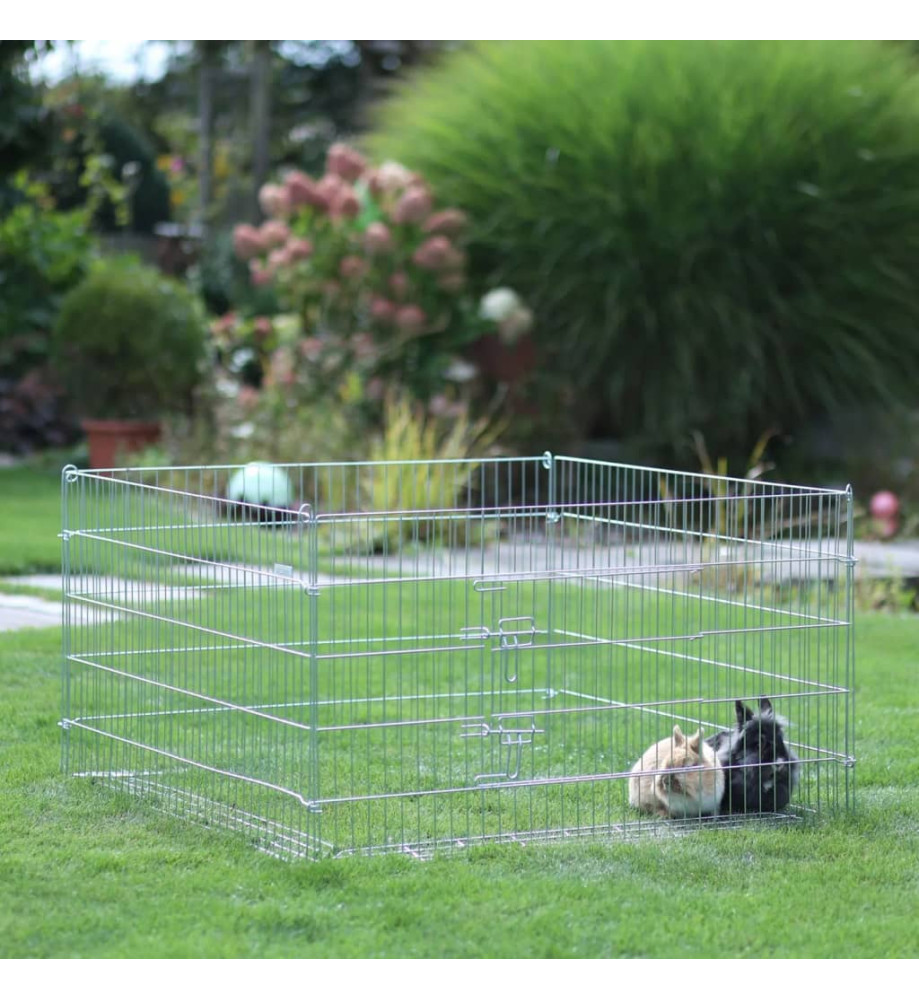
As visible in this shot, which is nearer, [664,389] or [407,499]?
[407,499]

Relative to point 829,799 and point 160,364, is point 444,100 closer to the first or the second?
point 160,364

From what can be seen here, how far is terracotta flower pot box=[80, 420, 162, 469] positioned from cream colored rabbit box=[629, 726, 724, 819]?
6940 mm

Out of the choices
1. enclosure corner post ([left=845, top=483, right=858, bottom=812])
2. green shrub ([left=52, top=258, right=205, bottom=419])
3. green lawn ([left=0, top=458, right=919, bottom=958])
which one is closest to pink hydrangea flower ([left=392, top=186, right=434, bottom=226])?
green shrub ([left=52, top=258, right=205, bottom=419])

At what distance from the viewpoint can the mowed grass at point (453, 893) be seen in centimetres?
290

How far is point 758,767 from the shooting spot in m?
3.88

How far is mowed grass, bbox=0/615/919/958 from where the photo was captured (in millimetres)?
2896

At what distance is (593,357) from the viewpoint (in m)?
9.76

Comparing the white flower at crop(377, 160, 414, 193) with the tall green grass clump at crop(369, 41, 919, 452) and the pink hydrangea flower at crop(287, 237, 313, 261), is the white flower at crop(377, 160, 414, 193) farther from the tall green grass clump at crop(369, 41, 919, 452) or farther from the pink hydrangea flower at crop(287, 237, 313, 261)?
the pink hydrangea flower at crop(287, 237, 313, 261)

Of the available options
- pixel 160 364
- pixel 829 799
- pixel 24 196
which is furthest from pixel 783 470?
pixel 24 196

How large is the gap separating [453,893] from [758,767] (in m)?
1.05

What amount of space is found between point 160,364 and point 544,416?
107 inches

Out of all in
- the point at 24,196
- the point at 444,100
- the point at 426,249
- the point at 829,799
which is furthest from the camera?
the point at 24,196

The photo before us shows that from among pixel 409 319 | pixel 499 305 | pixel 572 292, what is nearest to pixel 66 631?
pixel 409 319

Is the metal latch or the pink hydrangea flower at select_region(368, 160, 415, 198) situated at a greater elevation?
the pink hydrangea flower at select_region(368, 160, 415, 198)
